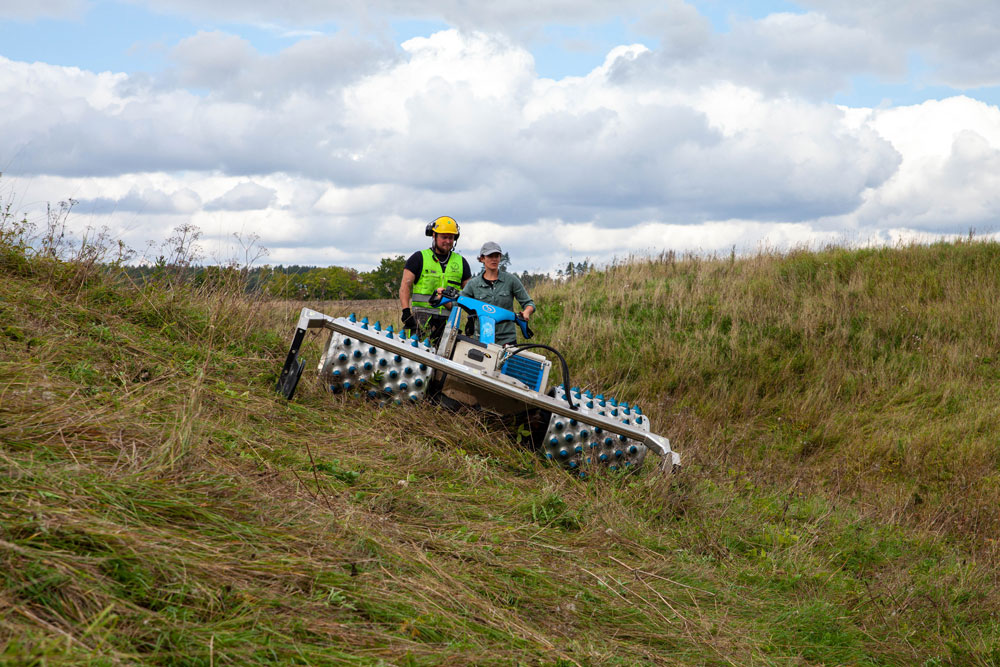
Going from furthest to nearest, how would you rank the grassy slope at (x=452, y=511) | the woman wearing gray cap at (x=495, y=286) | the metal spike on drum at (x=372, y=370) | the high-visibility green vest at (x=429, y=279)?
the high-visibility green vest at (x=429, y=279), the woman wearing gray cap at (x=495, y=286), the metal spike on drum at (x=372, y=370), the grassy slope at (x=452, y=511)

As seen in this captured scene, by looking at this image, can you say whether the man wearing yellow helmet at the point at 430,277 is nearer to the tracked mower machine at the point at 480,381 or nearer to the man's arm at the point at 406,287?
the man's arm at the point at 406,287

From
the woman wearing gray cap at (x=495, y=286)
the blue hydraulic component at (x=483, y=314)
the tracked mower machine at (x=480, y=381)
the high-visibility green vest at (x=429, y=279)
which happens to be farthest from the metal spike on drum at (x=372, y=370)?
the high-visibility green vest at (x=429, y=279)

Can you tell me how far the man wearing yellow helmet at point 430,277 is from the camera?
8.16m

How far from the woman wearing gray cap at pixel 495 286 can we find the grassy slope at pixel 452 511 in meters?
1.67

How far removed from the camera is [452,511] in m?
4.85

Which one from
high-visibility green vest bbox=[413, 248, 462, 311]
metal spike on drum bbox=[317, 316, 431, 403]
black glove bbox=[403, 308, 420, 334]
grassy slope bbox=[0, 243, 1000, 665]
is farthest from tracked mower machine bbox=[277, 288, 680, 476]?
high-visibility green vest bbox=[413, 248, 462, 311]

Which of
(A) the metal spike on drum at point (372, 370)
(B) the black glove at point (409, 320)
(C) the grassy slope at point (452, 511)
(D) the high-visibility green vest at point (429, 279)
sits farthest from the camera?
(D) the high-visibility green vest at point (429, 279)

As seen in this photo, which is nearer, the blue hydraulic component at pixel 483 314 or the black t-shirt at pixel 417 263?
the blue hydraulic component at pixel 483 314

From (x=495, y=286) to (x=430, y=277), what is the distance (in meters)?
0.74

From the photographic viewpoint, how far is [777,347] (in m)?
11.9

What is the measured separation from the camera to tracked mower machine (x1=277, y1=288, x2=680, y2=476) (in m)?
6.40

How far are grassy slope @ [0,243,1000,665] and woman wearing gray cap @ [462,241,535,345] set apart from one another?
167cm

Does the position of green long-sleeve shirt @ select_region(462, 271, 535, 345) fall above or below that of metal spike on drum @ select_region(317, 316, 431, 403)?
above

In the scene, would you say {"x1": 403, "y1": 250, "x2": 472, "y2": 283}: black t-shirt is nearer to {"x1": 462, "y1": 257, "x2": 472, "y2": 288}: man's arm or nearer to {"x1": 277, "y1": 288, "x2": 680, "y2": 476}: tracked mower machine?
{"x1": 462, "y1": 257, "x2": 472, "y2": 288}: man's arm
